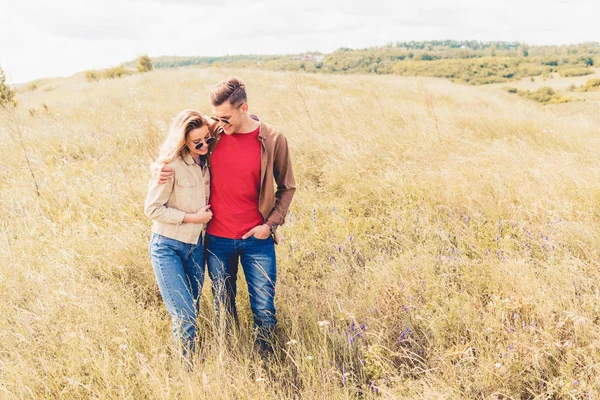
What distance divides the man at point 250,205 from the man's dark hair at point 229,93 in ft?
0.22

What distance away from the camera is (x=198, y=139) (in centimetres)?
248

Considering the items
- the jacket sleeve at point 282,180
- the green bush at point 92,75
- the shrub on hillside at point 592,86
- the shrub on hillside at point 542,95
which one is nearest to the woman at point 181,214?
the jacket sleeve at point 282,180

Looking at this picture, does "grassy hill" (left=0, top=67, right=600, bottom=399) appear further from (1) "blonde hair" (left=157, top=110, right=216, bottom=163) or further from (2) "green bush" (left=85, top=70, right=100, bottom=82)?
(2) "green bush" (left=85, top=70, right=100, bottom=82)

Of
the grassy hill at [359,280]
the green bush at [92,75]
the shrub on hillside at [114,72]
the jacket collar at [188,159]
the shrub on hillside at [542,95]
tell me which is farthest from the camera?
the shrub on hillside at [542,95]

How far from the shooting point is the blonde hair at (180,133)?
244cm

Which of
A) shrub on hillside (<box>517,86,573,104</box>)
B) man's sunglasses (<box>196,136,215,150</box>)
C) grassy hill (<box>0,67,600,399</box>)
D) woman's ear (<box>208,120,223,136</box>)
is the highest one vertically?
shrub on hillside (<box>517,86,573,104</box>)

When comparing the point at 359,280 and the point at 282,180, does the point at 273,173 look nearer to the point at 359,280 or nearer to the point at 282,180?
the point at 282,180

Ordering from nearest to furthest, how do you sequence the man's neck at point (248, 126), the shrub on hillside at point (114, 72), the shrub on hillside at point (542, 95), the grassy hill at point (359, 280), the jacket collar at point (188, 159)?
the grassy hill at point (359, 280) → the jacket collar at point (188, 159) → the man's neck at point (248, 126) → the shrub on hillside at point (114, 72) → the shrub on hillside at point (542, 95)

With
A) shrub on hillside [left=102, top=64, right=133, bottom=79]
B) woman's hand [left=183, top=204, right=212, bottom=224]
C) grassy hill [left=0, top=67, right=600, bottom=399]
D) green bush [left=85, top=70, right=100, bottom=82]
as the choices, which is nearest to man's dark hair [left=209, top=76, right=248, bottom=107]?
woman's hand [left=183, top=204, right=212, bottom=224]

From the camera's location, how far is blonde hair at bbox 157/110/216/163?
2438 mm

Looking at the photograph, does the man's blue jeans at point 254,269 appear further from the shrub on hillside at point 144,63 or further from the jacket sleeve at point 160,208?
the shrub on hillside at point 144,63

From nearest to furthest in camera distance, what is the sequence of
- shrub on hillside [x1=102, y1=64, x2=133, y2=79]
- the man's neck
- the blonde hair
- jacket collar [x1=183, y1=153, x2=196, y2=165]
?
the blonde hair < jacket collar [x1=183, y1=153, x2=196, y2=165] < the man's neck < shrub on hillside [x1=102, y1=64, x2=133, y2=79]

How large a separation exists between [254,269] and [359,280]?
95 cm

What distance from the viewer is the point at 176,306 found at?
249 centimetres
